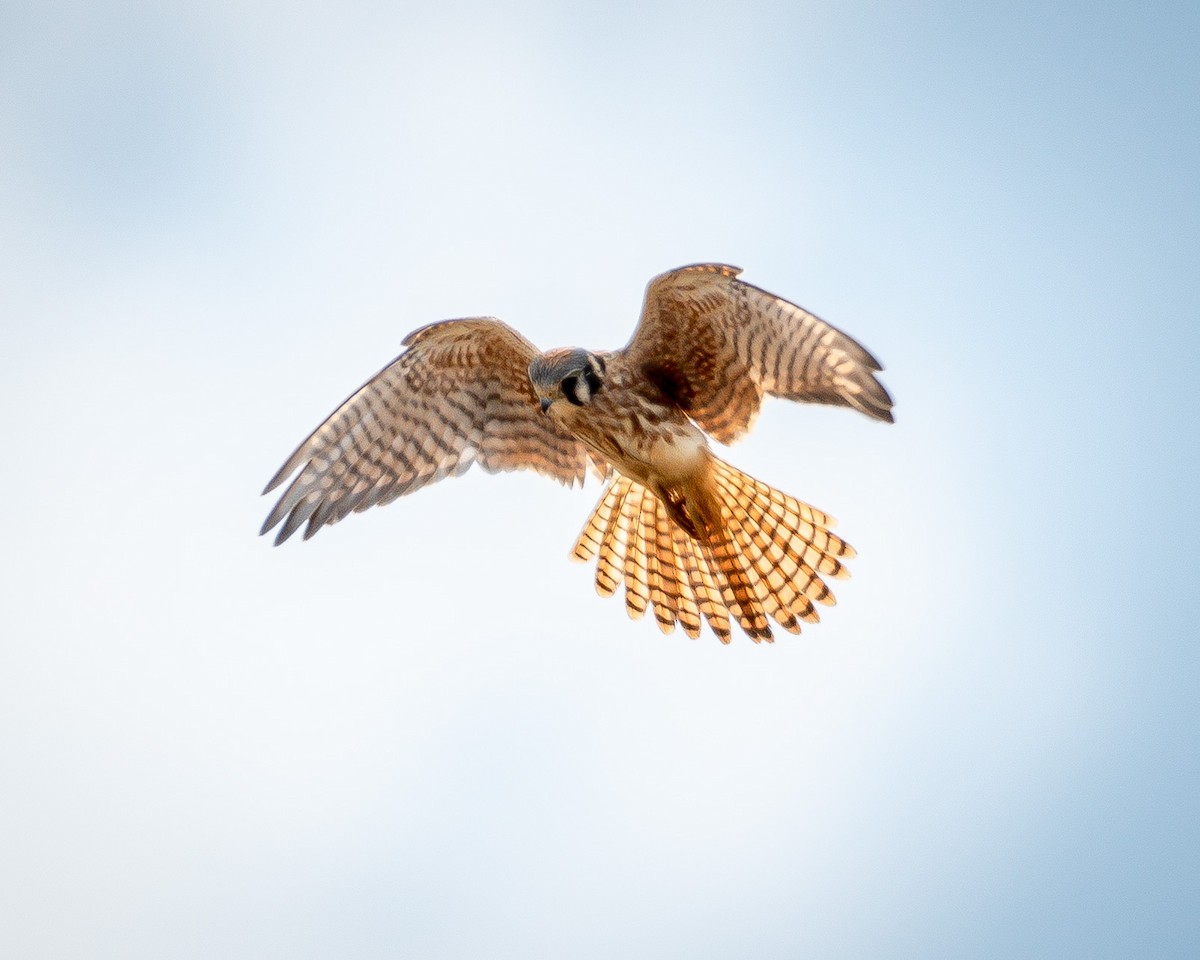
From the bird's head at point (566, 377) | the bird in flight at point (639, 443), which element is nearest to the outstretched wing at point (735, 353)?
the bird in flight at point (639, 443)

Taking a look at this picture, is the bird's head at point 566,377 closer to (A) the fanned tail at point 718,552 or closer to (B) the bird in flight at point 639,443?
(B) the bird in flight at point 639,443

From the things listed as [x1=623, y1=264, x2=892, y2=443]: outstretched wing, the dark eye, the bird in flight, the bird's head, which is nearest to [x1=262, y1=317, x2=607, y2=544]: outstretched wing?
the bird in flight

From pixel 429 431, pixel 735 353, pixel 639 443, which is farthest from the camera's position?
pixel 429 431

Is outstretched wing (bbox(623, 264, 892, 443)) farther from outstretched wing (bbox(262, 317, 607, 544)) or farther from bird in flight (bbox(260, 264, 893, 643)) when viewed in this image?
outstretched wing (bbox(262, 317, 607, 544))

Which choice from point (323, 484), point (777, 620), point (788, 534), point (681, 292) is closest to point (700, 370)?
point (681, 292)

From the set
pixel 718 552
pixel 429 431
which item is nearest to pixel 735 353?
pixel 718 552

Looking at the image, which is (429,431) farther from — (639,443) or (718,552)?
(718,552)

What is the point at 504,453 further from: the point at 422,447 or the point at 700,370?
the point at 700,370
